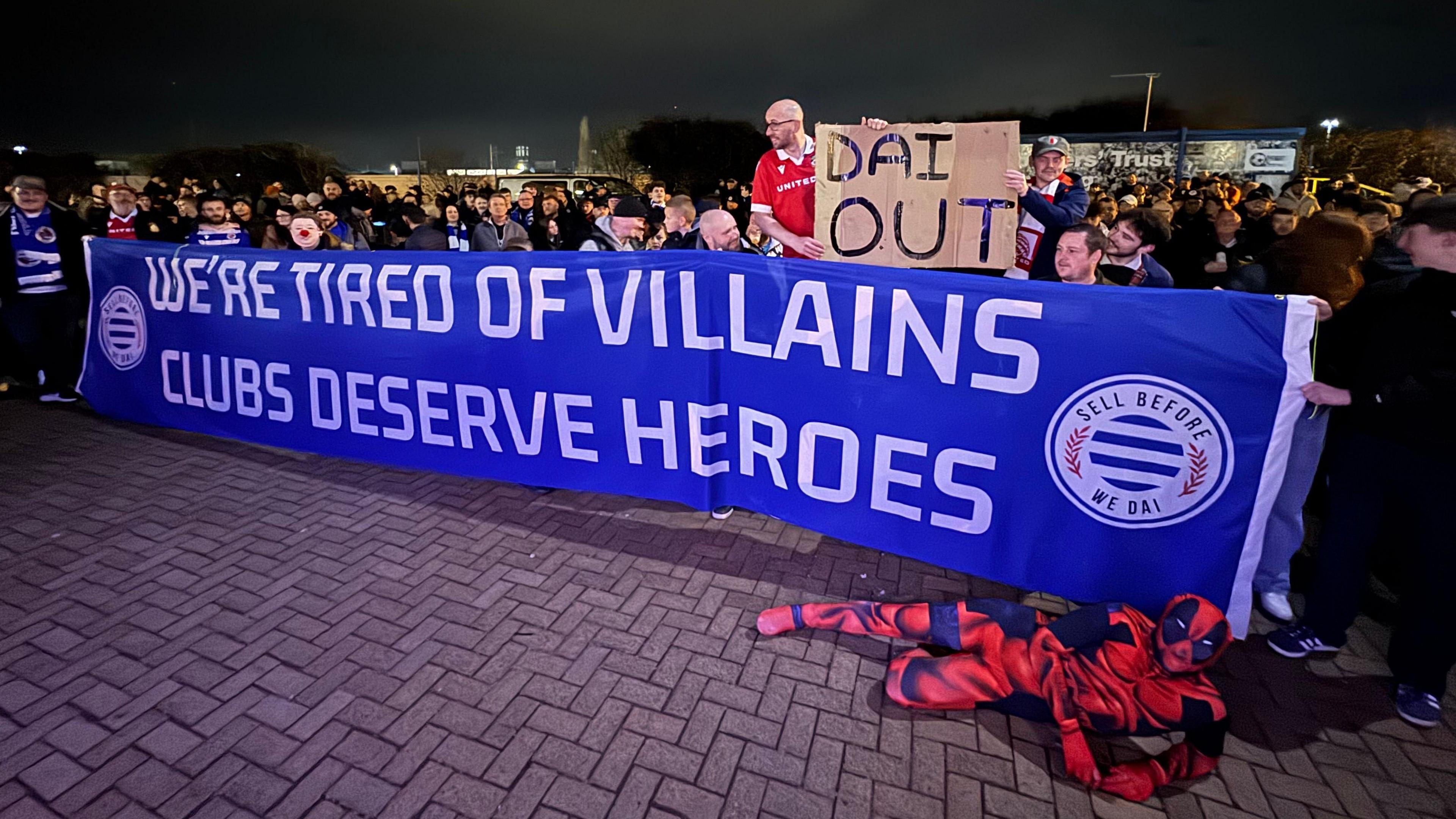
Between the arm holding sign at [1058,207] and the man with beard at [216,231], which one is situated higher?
the arm holding sign at [1058,207]

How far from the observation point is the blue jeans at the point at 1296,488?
3.35 m

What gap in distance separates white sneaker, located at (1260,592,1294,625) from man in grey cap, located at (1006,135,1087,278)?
2.05 meters

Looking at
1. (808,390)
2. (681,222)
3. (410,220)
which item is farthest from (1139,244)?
(410,220)

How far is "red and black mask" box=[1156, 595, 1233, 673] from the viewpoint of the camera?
269 centimetres

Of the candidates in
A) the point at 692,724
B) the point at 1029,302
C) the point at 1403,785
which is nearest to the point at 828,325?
the point at 1029,302

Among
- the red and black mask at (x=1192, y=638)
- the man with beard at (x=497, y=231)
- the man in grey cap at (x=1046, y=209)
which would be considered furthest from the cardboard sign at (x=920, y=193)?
the man with beard at (x=497, y=231)

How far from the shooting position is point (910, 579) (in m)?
3.94

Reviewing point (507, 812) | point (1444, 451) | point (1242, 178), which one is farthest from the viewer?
point (1242, 178)

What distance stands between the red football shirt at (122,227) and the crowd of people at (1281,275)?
2cm

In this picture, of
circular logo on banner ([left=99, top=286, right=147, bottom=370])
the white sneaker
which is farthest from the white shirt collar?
circular logo on banner ([left=99, top=286, right=147, bottom=370])

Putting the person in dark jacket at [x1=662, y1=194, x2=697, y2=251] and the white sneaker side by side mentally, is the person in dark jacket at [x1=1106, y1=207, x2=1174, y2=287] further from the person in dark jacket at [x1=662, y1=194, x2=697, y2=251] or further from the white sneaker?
the person in dark jacket at [x1=662, y1=194, x2=697, y2=251]

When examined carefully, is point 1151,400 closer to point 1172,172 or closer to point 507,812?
point 507,812

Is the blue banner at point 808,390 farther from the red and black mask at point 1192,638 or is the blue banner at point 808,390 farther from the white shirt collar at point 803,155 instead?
the white shirt collar at point 803,155

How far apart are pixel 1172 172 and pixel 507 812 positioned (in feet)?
110
